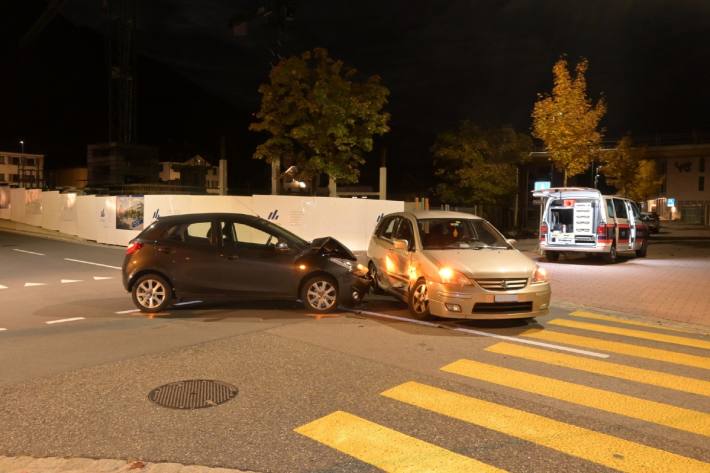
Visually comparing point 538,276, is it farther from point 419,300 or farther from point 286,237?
point 286,237

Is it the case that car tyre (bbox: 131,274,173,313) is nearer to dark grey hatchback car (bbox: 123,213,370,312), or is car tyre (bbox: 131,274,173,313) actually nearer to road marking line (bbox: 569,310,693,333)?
dark grey hatchback car (bbox: 123,213,370,312)

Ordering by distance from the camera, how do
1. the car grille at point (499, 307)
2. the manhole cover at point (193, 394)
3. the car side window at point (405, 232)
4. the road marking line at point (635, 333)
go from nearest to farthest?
the manhole cover at point (193, 394) < the road marking line at point (635, 333) < the car grille at point (499, 307) < the car side window at point (405, 232)

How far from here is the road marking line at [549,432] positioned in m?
4.11

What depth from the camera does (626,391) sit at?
226 inches

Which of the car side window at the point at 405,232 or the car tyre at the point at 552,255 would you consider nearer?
the car side window at the point at 405,232

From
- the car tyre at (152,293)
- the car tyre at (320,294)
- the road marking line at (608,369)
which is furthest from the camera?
the car tyre at (320,294)

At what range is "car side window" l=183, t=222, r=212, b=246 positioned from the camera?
9547mm

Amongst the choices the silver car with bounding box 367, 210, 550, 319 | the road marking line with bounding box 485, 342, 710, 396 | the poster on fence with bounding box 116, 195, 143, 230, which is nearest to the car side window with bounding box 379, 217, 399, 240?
the silver car with bounding box 367, 210, 550, 319

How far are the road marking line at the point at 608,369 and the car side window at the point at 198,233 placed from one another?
4858mm

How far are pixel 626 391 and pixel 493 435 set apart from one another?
6.46 ft

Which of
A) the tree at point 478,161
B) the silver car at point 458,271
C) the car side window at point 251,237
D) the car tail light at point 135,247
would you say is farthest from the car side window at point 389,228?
the tree at point 478,161

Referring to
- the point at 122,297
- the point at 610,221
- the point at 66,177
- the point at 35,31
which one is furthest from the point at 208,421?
the point at 66,177

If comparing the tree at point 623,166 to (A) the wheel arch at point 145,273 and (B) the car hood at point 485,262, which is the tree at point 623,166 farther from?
(A) the wheel arch at point 145,273

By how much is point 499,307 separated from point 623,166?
154 feet
